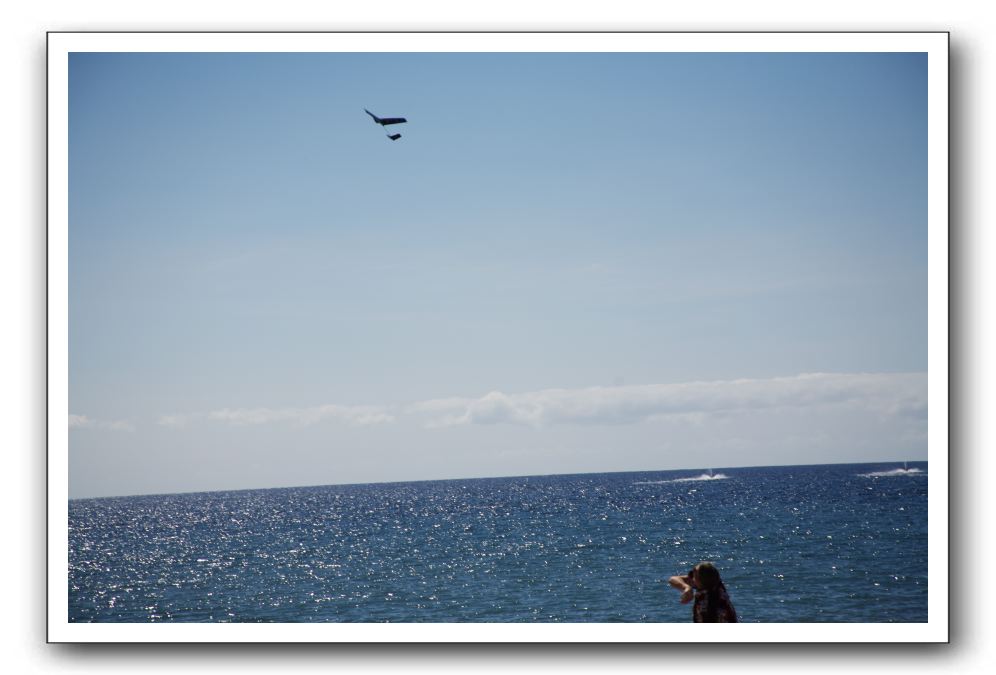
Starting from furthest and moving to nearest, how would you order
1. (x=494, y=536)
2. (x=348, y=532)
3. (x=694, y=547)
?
(x=348, y=532) < (x=494, y=536) < (x=694, y=547)

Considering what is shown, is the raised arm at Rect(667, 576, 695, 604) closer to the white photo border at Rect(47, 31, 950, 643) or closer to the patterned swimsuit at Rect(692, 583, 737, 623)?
the patterned swimsuit at Rect(692, 583, 737, 623)

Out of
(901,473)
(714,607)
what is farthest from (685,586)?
(901,473)

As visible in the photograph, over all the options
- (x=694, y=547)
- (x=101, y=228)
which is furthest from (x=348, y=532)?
(x=101, y=228)

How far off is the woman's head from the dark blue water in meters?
1.71

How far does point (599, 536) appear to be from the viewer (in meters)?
22.1

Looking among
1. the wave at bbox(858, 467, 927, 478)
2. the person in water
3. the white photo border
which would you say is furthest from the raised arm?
the wave at bbox(858, 467, 927, 478)

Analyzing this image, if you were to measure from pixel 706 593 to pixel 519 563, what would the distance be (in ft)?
43.6

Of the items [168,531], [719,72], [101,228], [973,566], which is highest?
[719,72]

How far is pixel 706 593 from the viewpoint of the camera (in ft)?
12.4
